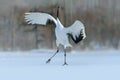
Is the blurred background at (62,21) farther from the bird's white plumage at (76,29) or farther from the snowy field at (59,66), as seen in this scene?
the bird's white plumage at (76,29)

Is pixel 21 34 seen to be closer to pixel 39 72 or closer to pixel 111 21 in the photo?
pixel 111 21

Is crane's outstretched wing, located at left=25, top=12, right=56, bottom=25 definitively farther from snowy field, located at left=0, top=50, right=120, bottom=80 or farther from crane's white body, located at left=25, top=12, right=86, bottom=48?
snowy field, located at left=0, top=50, right=120, bottom=80

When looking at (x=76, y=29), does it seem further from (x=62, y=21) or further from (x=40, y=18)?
(x=62, y=21)

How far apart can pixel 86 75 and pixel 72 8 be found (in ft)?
6.17

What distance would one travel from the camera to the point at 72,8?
574cm

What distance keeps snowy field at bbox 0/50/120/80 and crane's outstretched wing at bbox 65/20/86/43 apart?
268mm

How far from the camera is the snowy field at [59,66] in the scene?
3.92 meters

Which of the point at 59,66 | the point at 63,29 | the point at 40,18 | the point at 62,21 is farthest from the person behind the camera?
the point at 62,21

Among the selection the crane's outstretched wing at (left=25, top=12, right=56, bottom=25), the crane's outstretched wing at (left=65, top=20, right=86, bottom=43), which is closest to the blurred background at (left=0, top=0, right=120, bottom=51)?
the crane's outstretched wing at (left=25, top=12, right=56, bottom=25)

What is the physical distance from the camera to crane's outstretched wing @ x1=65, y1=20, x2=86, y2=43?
4574 mm

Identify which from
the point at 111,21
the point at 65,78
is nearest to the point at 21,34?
the point at 111,21

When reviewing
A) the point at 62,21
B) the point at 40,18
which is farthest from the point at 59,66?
the point at 62,21

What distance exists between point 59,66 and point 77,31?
38 centimetres

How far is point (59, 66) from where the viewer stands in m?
4.58
